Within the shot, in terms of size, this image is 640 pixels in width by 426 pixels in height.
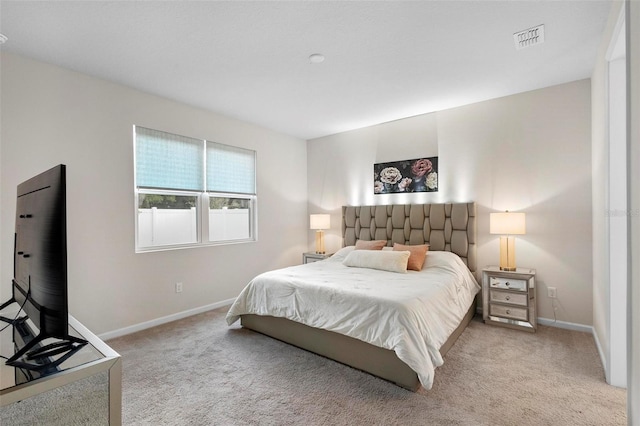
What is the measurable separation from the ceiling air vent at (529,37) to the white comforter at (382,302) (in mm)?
2142

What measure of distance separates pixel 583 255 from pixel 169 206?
473 cm

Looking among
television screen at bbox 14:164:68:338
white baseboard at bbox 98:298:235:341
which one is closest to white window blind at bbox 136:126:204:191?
white baseboard at bbox 98:298:235:341

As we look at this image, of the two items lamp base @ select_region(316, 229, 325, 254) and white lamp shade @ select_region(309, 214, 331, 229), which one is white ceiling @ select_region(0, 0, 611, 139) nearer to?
white lamp shade @ select_region(309, 214, 331, 229)

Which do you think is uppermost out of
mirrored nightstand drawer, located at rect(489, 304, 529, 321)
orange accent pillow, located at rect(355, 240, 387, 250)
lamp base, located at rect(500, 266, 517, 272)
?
orange accent pillow, located at rect(355, 240, 387, 250)

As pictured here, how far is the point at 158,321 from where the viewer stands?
137 inches

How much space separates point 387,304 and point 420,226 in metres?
2.09

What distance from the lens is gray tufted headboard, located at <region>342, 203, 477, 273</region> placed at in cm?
374

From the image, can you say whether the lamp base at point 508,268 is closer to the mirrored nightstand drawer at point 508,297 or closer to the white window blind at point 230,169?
the mirrored nightstand drawer at point 508,297

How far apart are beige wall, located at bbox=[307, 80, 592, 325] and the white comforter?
813mm

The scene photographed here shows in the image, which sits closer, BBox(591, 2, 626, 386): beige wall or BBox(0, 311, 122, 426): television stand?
BBox(0, 311, 122, 426): television stand

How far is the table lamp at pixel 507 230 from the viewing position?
3.21m

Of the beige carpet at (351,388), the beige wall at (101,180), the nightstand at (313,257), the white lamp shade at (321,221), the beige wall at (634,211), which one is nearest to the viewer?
the beige wall at (634,211)

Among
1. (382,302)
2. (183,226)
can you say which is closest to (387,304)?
(382,302)

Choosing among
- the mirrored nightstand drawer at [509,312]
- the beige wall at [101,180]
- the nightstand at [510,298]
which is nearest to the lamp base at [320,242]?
the beige wall at [101,180]
